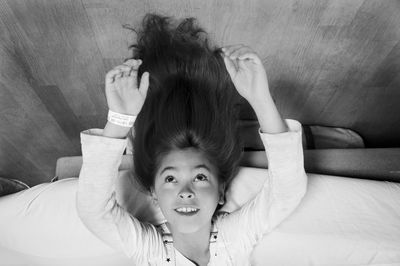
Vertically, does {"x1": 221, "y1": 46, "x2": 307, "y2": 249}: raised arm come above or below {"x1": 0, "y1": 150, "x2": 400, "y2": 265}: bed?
above

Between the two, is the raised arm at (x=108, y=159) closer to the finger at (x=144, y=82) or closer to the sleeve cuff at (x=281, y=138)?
the finger at (x=144, y=82)

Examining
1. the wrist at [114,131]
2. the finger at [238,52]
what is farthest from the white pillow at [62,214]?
the finger at [238,52]

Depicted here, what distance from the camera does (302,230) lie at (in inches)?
41.5

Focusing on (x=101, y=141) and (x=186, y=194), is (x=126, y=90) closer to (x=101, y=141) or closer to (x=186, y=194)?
(x=101, y=141)

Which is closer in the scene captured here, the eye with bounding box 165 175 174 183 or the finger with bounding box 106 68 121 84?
the finger with bounding box 106 68 121 84

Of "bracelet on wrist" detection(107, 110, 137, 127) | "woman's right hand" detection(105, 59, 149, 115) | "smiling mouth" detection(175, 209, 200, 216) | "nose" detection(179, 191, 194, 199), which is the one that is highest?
"woman's right hand" detection(105, 59, 149, 115)

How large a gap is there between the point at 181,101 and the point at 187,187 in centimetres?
19

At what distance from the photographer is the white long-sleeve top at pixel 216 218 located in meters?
0.87

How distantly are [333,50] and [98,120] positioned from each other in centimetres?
65

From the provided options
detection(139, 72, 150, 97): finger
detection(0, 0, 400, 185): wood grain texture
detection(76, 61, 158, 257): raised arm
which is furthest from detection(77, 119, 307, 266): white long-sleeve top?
detection(0, 0, 400, 185): wood grain texture

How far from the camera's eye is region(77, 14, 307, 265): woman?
0.86 meters

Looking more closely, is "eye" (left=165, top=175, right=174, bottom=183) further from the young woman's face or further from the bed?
the bed

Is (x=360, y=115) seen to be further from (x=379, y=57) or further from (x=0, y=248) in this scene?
(x=0, y=248)

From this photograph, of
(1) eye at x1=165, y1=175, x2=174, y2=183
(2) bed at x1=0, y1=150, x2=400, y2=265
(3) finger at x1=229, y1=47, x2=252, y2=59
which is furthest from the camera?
(2) bed at x1=0, y1=150, x2=400, y2=265
